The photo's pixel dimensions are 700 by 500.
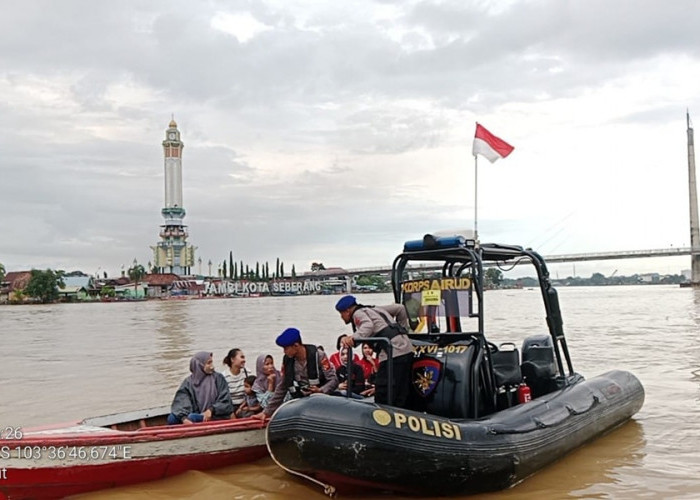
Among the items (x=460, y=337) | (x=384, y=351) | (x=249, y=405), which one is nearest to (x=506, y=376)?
(x=460, y=337)

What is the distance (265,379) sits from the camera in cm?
830

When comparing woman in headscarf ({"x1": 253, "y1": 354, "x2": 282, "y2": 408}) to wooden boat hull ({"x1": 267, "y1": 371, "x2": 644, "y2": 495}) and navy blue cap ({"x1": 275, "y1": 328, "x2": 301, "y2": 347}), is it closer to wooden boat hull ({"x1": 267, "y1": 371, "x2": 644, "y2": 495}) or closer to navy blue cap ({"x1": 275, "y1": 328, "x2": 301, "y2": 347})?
→ navy blue cap ({"x1": 275, "y1": 328, "x2": 301, "y2": 347})

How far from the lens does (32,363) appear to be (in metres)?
20.6

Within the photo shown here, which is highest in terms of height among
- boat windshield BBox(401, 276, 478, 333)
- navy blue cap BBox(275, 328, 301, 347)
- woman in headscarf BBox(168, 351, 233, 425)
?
boat windshield BBox(401, 276, 478, 333)

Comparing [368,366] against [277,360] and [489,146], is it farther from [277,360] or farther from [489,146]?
[277,360]

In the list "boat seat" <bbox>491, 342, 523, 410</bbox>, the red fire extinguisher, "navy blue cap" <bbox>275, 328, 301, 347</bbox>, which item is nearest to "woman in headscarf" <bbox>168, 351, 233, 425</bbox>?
"navy blue cap" <bbox>275, 328, 301, 347</bbox>

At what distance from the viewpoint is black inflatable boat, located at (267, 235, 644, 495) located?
19.6 ft

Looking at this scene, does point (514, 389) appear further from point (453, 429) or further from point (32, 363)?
point (32, 363)

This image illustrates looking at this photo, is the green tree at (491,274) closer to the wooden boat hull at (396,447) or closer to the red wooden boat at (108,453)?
the wooden boat hull at (396,447)

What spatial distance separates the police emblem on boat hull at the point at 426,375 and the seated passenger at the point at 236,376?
2387 millimetres

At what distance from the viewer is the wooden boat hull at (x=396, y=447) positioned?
595 centimetres

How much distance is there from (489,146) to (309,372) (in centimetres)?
336

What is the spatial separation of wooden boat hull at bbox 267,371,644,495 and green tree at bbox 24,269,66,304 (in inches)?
4031

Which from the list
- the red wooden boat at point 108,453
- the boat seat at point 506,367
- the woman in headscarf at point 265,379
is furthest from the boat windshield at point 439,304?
the red wooden boat at point 108,453
